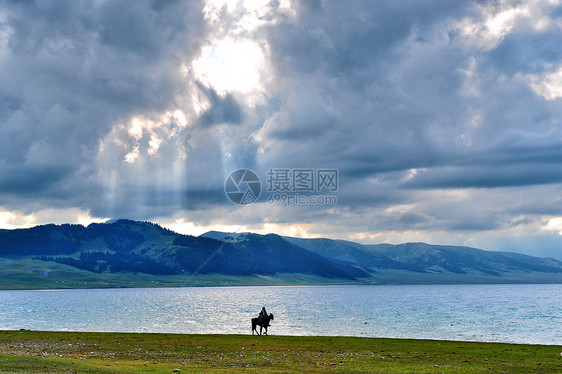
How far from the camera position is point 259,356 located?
43031 millimetres

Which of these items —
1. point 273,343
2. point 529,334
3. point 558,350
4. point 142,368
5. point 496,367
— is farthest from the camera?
point 529,334

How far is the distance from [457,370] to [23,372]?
28621 millimetres

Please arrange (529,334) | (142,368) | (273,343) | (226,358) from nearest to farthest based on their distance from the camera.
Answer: (142,368)
(226,358)
(273,343)
(529,334)

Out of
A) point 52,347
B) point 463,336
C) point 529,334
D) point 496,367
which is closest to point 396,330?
point 463,336

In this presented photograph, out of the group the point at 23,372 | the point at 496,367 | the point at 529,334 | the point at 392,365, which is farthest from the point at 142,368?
the point at 529,334

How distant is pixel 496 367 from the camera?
36.9 meters

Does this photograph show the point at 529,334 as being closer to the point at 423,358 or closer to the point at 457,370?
the point at 423,358

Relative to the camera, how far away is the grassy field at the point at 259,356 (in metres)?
34.6

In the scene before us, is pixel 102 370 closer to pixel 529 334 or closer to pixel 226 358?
pixel 226 358

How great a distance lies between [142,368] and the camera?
113ft

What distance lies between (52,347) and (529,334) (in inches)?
2968

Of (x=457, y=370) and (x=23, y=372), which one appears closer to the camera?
(x=23, y=372)

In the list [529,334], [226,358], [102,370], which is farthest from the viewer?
[529,334]

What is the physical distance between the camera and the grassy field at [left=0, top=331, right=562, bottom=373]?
34625mm
